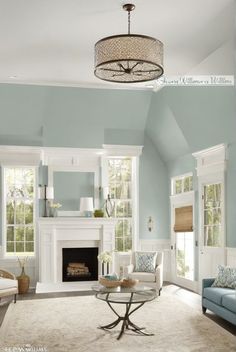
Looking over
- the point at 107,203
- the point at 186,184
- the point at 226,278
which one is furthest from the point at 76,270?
the point at 226,278

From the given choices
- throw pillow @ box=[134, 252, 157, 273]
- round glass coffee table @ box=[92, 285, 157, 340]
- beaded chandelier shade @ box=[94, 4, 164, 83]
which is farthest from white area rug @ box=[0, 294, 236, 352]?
beaded chandelier shade @ box=[94, 4, 164, 83]

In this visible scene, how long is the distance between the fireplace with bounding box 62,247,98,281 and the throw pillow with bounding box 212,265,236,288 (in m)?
3.58

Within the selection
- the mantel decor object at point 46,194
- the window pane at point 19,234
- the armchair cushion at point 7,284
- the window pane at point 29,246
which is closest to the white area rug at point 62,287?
the window pane at point 29,246

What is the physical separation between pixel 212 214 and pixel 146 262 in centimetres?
149

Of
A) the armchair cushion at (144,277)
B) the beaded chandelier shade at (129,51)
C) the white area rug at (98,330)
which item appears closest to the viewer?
the beaded chandelier shade at (129,51)

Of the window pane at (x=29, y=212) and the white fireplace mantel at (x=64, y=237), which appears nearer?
the white fireplace mantel at (x=64, y=237)

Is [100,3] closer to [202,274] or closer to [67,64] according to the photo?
[67,64]

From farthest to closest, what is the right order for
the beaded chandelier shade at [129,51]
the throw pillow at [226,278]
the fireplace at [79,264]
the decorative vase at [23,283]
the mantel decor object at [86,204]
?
the fireplace at [79,264] < the mantel decor object at [86,204] < the decorative vase at [23,283] < the throw pillow at [226,278] < the beaded chandelier shade at [129,51]

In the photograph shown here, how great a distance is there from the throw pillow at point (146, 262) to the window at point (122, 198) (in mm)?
1490

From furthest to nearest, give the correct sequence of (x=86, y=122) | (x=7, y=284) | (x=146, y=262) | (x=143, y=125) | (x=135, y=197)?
(x=135, y=197) → (x=143, y=125) → (x=86, y=122) → (x=146, y=262) → (x=7, y=284)

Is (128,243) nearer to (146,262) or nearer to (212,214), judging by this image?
(146,262)

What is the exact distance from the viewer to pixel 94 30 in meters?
5.16

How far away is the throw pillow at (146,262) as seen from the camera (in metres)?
8.09

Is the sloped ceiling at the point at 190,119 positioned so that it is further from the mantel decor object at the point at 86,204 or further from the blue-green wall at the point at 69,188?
the mantel decor object at the point at 86,204
